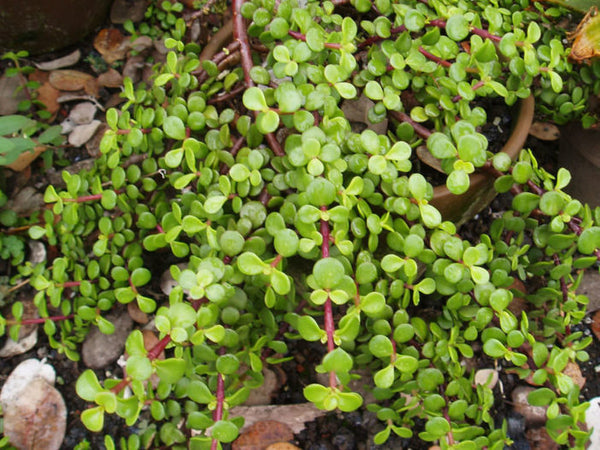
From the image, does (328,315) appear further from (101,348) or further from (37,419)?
(37,419)

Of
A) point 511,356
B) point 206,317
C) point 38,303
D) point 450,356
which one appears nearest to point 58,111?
point 38,303

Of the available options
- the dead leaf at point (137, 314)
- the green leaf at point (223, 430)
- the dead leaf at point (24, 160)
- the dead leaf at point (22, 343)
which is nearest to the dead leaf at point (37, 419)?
the dead leaf at point (22, 343)

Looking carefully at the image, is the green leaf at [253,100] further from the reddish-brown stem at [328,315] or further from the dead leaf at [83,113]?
the dead leaf at [83,113]

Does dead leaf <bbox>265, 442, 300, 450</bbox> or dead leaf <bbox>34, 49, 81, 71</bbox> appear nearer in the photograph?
dead leaf <bbox>265, 442, 300, 450</bbox>

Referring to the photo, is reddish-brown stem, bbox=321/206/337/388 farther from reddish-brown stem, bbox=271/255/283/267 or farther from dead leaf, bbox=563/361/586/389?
dead leaf, bbox=563/361/586/389

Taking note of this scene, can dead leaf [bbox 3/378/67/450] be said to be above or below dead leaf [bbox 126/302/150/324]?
below

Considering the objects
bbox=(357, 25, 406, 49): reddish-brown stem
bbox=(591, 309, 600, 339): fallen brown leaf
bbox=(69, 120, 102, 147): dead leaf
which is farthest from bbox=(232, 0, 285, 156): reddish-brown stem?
bbox=(591, 309, 600, 339): fallen brown leaf

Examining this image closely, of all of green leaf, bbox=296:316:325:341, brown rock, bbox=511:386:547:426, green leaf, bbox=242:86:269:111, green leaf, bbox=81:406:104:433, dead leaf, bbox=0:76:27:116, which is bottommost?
dead leaf, bbox=0:76:27:116

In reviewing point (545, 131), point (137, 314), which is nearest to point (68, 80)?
point (137, 314)
